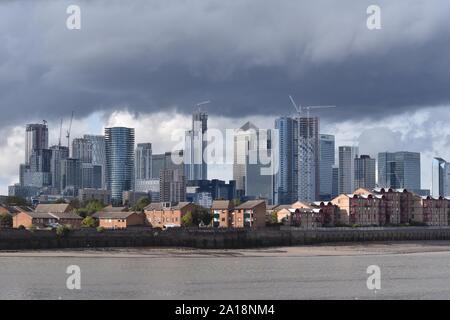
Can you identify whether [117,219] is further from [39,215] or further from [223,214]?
[223,214]

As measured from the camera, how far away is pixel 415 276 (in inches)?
3344

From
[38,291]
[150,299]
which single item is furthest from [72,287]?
[150,299]

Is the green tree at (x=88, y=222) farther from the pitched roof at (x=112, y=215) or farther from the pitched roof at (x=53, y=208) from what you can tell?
the pitched roof at (x=53, y=208)

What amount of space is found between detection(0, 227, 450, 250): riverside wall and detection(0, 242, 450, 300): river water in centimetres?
543

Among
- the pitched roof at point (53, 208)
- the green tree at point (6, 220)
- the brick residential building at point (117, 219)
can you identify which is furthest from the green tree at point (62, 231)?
the pitched roof at point (53, 208)

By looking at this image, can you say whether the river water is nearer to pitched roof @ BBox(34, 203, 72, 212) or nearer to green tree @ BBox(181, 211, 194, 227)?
green tree @ BBox(181, 211, 194, 227)

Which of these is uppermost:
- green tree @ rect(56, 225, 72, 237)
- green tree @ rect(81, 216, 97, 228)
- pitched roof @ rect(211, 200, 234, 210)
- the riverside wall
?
pitched roof @ rect(211, 200, 234, 210)

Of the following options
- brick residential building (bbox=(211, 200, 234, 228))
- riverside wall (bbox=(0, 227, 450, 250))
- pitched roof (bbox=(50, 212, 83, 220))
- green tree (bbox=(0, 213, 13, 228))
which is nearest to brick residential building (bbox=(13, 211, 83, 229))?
pitched roof (bbox=(50, 212, 83, 220))

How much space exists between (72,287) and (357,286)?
23483 millimetres

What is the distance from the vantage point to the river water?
6650 centimetres

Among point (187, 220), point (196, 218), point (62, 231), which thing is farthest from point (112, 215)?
point (62, 231)

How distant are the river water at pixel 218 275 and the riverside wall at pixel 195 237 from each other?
5433 millimetres

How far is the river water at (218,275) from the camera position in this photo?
66500mm

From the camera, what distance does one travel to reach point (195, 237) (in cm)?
13662
